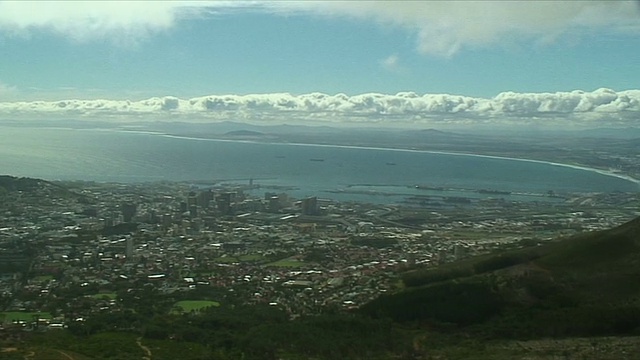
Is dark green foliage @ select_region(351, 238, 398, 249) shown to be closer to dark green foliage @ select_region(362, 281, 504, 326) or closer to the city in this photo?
the city

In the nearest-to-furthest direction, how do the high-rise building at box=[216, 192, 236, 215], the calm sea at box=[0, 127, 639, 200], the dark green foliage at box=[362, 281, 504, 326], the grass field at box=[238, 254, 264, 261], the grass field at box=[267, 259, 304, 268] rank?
the dark green foliage at box=[362, 281, 504, 326] → the grass field at box=[267, 259, 304, 268] → the grass field at box=[238, 254, 264, 261] → the high-rise building at box=[216, 192, 236, 215] → the calm sea at box=[0, 127, 639, 200]

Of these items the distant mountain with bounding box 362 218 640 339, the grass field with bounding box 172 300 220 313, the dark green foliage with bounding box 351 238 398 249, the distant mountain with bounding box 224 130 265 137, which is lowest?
the grass field with bounding box 172 300 220 313

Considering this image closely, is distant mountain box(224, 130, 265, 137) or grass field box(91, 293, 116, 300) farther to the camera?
distant mountain box(224, 130, 265, 137)

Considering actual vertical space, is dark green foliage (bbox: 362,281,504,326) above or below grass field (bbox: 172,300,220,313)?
above

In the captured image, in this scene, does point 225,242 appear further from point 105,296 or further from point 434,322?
point 434,322

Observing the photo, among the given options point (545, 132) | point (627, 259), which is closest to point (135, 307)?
point (627, 259)

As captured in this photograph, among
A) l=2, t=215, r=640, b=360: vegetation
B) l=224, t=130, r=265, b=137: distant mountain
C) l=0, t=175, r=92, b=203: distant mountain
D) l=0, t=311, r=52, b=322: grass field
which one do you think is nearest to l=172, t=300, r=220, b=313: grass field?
l=2, t=215, r=640, b=360: vegetation

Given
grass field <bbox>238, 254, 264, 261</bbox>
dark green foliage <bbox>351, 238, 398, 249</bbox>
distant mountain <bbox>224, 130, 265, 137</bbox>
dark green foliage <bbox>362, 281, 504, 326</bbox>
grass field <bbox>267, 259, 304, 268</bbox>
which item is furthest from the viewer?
distant mountain <bbox>224, 130, 265, 137</bbox>
